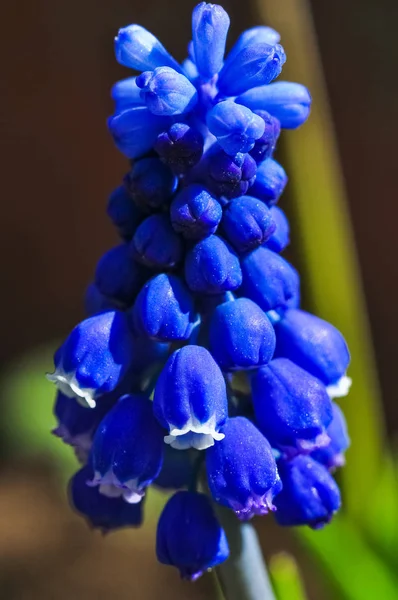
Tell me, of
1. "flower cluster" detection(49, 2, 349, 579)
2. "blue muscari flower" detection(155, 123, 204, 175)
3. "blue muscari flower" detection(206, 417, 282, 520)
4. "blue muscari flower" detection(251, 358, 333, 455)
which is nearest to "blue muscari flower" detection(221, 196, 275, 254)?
"flower cluster" detection(49, 2, 349, 579)

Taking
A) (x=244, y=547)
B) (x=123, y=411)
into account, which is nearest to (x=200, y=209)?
(x=123, y=411)

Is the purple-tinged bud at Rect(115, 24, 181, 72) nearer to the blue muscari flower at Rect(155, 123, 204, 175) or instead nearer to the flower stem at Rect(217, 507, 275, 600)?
the blue muscari flower at Rect(155, 123, 204, 175)

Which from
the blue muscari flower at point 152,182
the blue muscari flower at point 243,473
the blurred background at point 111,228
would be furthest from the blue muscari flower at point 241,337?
the blurred background at point 111,228

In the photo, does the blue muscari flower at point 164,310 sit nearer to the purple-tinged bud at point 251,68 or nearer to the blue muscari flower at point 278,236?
the blue muscari flower at point 278,236

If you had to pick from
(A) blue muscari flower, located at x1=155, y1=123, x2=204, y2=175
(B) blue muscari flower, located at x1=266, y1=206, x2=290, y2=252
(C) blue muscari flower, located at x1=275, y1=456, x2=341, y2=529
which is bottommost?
(C) blue muscari flower, located at x1=275, y1=456, x2=341, y2=529

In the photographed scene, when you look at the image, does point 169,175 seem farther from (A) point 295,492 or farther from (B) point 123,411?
(A) point 295,492

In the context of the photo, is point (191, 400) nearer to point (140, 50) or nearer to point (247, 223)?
point (247, 223)

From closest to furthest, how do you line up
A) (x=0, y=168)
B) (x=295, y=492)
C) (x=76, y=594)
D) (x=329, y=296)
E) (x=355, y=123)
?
(x=295, y=492), (x=329, y=296), (x=76, y=594), (x=355, y=123), (x=0, y=168)
